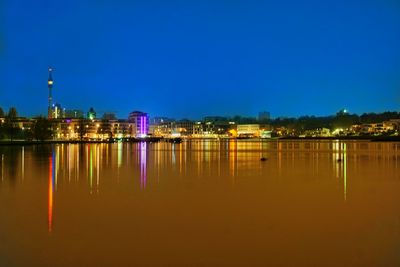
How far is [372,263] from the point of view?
9.25 m

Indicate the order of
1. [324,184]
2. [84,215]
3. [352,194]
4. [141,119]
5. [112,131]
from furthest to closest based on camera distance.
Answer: [141,119] < [112,131] < [324,184] < [352,194] < [84,215]

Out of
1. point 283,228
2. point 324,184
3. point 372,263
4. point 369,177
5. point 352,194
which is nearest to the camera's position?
point 372,263

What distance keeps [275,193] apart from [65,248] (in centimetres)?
1069

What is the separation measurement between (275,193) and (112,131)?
167 metres

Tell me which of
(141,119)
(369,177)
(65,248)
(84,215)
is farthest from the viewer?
(141,119)

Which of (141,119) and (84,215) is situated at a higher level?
(141,119)

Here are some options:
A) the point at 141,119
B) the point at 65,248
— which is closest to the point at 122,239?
the point at 65,248

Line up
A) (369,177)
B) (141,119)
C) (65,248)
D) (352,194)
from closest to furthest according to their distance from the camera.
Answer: (65,248)
(352,194)
(369,177)
(141,119)

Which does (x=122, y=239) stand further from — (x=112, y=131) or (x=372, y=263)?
(x=112, y=131)

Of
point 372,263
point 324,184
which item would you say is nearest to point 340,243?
point 372,263

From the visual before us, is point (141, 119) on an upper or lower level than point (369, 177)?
upper

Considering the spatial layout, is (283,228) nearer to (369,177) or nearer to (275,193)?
(275,193)

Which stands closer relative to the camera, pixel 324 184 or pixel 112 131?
pixel 324 184

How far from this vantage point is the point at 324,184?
888 inches
